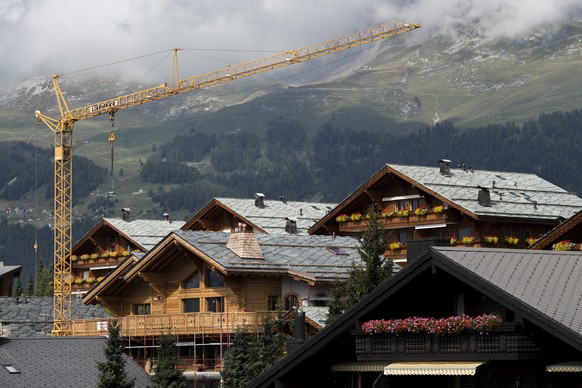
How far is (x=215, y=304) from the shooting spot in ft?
229

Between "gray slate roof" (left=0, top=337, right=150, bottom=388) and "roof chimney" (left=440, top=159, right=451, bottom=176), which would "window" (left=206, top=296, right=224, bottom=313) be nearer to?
"gray slate roof" (left=0, top=337, right=150, bottom=388)

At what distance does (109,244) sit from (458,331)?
10036 centimetres

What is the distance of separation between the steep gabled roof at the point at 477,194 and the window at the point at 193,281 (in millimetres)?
21384

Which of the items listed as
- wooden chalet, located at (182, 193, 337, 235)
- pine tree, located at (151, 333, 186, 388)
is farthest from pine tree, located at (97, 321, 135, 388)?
wooden chalet, located at (182, 193, 337, 235)

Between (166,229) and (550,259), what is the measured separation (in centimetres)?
9514

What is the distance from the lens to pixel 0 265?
14800 cm

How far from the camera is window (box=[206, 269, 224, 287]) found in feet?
228

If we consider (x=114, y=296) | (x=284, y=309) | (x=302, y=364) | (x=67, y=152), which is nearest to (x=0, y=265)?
(x=67, y=152)

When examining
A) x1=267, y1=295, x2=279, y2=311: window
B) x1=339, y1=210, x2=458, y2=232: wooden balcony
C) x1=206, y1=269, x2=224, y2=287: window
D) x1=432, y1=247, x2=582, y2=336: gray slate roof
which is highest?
x1=339, y1=210, x2=458, y2=232: wooden balcony

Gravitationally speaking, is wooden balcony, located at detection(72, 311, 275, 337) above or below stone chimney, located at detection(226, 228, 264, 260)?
below

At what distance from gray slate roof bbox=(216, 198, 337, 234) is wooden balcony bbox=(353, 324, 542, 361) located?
70875mm

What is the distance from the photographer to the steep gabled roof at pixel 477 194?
87188 mm

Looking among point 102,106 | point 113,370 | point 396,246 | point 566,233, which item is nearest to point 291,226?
point 396,246

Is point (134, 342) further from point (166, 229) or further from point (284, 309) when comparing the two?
point (166, 229)
